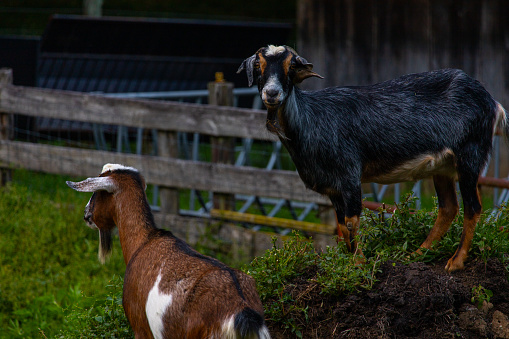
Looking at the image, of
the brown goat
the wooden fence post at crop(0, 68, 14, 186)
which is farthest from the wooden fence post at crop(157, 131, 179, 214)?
the brown goat

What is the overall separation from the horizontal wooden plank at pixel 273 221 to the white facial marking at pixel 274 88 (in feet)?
11.1

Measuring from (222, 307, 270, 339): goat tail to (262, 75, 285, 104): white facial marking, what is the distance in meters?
1.21

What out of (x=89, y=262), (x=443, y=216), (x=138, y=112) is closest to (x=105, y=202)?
(x=443, y=216)

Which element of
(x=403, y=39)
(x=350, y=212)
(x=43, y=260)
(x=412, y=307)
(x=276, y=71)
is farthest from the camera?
(x=403, y=39)

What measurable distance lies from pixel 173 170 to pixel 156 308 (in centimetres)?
414

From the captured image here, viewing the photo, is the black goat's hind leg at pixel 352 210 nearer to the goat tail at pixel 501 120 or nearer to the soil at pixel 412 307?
the soil at pixel 412 307

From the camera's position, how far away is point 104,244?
181 inches

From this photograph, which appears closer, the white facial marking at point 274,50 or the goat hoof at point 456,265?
the white facial marking at point 274,50

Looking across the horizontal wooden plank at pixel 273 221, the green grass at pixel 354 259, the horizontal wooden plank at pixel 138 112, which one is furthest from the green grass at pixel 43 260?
the green grass at pixel 354 259

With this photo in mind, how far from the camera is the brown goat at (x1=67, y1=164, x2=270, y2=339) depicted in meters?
3.52

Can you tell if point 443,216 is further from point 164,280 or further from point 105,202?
point 105,202

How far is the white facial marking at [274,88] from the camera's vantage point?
3943 mm

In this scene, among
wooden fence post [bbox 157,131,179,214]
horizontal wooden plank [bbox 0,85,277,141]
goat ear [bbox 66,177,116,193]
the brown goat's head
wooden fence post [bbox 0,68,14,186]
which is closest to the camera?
goat ear [bbox 66,177,116,193]

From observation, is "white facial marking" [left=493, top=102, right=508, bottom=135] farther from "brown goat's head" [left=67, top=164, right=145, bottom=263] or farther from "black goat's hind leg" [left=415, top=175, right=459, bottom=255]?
"brown goat's head" [left=67, top=164, right=145, bottom=263]
